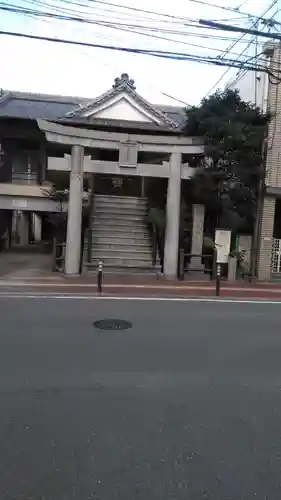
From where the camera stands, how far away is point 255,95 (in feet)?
60.7

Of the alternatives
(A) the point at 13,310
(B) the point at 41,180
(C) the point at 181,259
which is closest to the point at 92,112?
(B) the point at 41,180

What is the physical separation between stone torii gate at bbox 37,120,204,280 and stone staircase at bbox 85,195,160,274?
3.57 feet

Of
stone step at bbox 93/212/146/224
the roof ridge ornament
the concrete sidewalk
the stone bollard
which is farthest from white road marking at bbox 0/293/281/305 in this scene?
the roof ridge ornament

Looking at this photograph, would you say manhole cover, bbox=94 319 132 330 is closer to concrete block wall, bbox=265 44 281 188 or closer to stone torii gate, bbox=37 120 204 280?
stone torii gate, bbox=37 120 204 280

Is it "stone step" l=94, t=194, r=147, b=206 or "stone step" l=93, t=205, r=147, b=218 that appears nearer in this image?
"stone step" l=93, t=205, r=147, b=218

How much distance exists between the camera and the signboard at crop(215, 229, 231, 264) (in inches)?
630

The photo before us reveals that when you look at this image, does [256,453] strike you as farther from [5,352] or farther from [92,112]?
[92,112]

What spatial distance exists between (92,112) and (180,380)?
17.5 m

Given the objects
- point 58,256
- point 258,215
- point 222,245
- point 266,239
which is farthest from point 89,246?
point 266,239

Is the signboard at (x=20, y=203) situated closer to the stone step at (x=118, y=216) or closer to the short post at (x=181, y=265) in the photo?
the stone step at (x=118, y=216)

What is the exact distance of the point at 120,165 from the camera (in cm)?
1537

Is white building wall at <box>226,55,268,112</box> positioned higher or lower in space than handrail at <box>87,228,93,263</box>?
higher

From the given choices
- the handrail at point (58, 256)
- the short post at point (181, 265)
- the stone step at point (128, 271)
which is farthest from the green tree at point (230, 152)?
the handrail at point (58, 256)

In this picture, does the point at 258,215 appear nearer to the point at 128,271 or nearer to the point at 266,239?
the point at 266,239
